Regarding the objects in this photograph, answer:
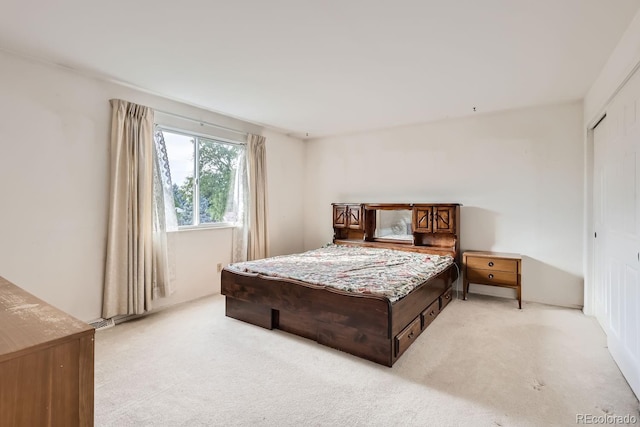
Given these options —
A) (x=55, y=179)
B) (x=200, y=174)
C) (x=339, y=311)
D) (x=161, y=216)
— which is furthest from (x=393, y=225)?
(x=55, y=179)

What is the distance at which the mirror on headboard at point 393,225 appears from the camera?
444cm

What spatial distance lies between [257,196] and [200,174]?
2.79 feet

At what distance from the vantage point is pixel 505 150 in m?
3.87

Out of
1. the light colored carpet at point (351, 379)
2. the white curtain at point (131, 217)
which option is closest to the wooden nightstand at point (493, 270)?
the light colored carpet at point (351, 379)

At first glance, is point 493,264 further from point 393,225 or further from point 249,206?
point 249,206

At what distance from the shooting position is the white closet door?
196 cm

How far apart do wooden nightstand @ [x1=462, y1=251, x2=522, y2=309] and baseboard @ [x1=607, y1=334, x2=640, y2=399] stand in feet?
3.46

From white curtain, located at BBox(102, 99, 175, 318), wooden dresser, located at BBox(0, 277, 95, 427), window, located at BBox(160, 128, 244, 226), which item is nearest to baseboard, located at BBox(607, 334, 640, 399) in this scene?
wooden dresser, located at BBox(0, 277, 95, 427)

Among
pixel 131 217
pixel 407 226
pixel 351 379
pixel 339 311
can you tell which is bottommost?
pixel 351 379

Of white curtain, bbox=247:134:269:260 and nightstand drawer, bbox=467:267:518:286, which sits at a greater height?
white curtain, bbox=247:134:269:260

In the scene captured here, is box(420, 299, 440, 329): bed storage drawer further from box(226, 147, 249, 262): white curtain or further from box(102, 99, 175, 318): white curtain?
box(102, 99, 175, 318): white curtain

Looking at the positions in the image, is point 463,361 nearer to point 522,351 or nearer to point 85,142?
point 522,351

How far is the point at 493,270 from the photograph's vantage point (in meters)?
3.58

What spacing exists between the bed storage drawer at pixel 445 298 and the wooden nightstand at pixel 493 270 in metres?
0.22
